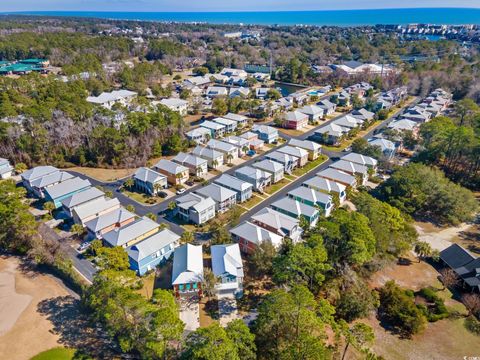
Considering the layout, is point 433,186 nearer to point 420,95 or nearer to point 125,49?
point 420,95

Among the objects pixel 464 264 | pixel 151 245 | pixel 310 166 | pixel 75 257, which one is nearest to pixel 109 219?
pixel 75 257

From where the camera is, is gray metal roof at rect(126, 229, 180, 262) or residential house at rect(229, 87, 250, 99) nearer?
gray metal roof at rect(126, 229, 180, 262)

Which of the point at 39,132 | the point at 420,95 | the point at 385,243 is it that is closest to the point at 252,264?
the point at 385,243

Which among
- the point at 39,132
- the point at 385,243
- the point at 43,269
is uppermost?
the point at 39,132

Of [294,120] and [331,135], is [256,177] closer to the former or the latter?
[331,135]

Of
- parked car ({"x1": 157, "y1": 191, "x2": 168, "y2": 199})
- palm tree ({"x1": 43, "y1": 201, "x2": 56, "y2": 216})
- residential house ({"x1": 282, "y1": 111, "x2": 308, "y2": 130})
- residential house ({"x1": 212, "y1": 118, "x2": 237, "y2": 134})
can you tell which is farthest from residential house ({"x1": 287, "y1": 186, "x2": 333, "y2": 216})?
palm tree ({"x1": 43, "y1": 201, "x2": 56, "y2": 216})

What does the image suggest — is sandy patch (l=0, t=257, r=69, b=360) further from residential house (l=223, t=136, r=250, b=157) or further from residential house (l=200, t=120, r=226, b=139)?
residential house (l=200, t=120, r=226, b=139)
